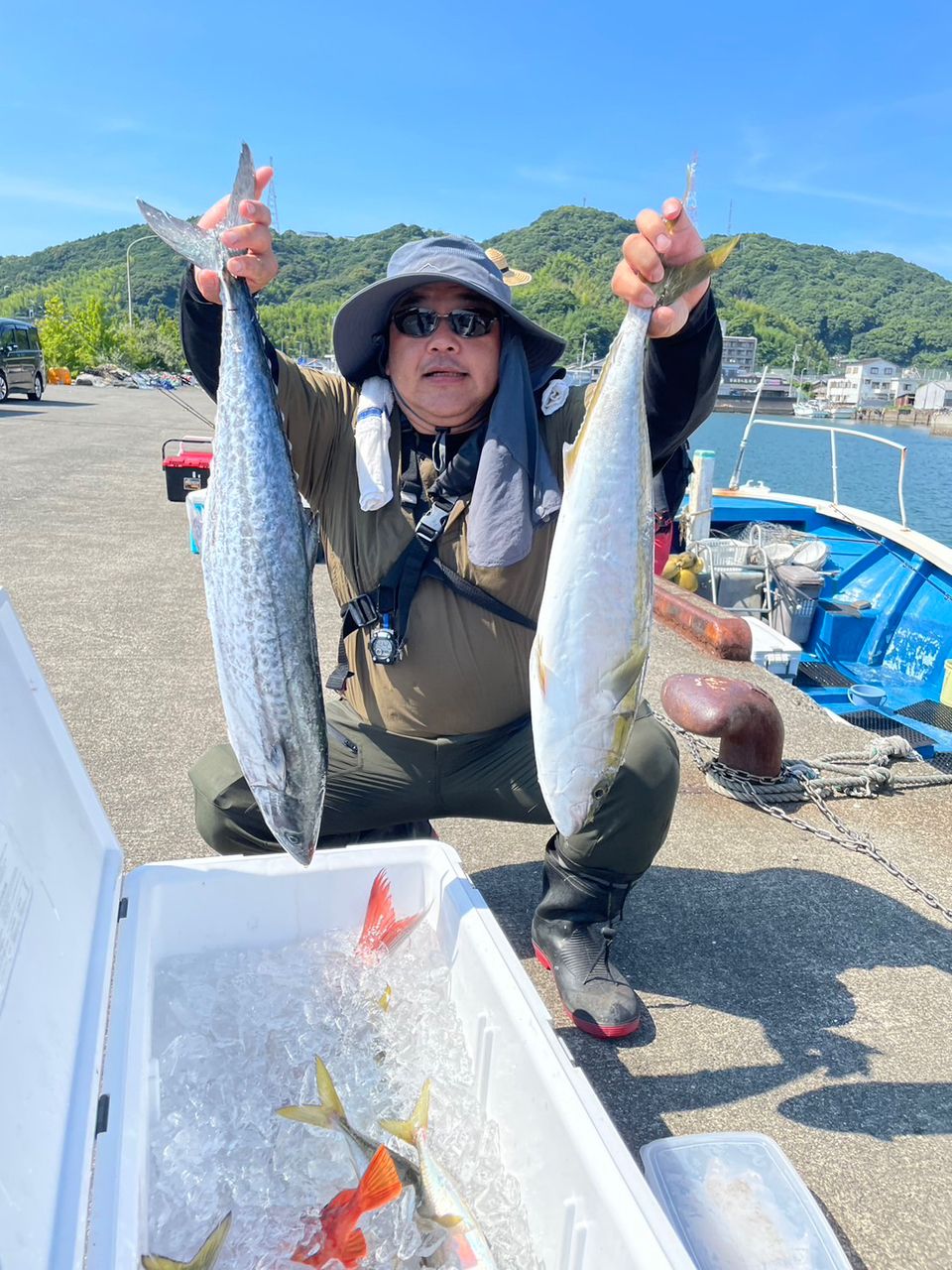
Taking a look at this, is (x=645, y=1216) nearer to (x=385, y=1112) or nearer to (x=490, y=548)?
(x=385, y=1112)

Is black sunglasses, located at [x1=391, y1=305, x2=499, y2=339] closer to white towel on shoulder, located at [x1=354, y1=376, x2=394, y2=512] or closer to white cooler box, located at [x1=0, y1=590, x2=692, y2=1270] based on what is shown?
white towel on shoulder, located at [x1=354, y1=376, x2=394, y2=512]

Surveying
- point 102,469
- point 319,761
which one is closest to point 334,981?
point 319,761

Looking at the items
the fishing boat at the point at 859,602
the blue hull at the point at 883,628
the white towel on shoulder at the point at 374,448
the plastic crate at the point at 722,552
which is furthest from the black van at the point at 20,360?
the white towel on shoulder at the point at 374,448

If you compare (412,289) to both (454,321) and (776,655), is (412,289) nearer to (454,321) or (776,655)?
(454,321)

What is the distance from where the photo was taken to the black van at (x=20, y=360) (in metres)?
22.5

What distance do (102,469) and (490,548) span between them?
1198cm

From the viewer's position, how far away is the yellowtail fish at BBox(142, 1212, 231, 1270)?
1.42 m

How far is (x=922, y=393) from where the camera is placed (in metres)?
84.9

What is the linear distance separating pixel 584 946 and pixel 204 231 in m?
2.22

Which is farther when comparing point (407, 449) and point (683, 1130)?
point (407, 449)

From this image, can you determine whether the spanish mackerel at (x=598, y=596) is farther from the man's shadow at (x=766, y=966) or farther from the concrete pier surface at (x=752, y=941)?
the man's shadow at (x=766, y=966)

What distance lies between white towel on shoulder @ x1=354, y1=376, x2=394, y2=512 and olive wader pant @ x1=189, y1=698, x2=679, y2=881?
0.77 meters

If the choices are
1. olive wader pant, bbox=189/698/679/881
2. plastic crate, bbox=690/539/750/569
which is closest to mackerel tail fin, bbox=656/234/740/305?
olive wader pant, bbox=189/698/679/881

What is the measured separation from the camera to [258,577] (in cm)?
164
